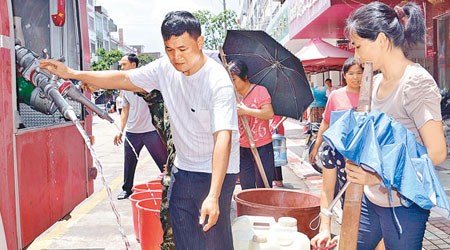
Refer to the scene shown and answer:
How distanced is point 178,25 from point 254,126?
2.32 m

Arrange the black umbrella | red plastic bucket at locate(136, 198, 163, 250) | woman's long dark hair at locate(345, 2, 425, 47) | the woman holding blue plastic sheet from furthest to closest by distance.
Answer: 1. the black umbrella
2. red plastic bucket at locate(136, 198, 163, 250)
3. woman's long dark hair at locate(345, 2, 425, 47)
4. the woman holding blue plastic sheet

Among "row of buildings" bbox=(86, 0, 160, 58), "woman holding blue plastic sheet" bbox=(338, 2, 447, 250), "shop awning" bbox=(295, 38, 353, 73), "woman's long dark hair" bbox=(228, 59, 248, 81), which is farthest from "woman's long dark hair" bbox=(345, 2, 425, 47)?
"row of buildings" bbox=(86, 0, 160, 58)

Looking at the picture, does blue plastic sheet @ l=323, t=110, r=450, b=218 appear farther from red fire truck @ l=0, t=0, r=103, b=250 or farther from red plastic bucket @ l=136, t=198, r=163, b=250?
red plastic bucket @ l=136, t=198, r=163, b=250

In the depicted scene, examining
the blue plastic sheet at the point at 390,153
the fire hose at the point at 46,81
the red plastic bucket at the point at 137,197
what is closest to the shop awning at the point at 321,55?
the red plastic bucket at the point at 137,197

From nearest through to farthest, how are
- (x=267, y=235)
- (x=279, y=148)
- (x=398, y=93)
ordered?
(x=398, y=93) → (x=267, y=235) → (x=279, y=148)

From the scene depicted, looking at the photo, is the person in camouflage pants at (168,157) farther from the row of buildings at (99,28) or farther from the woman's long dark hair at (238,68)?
the row of buildings at (99,28)

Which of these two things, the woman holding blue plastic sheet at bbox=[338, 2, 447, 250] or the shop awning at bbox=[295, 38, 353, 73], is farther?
the shop awning at bbox=[295, 38, 353, 73]

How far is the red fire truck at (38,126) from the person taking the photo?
108 inches

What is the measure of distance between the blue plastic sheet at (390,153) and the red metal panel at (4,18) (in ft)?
6.90

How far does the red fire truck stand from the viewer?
2.75 metres

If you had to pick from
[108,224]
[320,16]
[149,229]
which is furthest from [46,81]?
[320,16]

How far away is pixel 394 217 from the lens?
2172 mm

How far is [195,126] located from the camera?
249 centimetres

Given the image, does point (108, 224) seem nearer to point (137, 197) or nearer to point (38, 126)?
point (137, 197)
